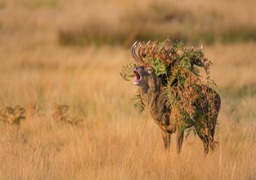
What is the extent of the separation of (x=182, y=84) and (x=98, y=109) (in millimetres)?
4853

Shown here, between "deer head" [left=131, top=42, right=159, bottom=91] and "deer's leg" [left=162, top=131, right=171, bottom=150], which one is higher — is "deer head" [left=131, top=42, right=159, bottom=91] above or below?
above

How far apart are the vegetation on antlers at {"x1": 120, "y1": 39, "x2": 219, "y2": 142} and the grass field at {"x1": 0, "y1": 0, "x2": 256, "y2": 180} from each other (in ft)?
1.47

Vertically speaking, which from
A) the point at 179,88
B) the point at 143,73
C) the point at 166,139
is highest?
the point at 143,73

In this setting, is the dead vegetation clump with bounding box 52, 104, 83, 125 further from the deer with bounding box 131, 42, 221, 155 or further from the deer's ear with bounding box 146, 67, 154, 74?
the deer's ear with bounding box 146, 67, 154, 74

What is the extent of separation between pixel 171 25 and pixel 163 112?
1507 cm

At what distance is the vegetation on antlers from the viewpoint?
758 centimetres

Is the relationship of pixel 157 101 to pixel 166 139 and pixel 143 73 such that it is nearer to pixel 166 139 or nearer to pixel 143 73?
pixel 143 73

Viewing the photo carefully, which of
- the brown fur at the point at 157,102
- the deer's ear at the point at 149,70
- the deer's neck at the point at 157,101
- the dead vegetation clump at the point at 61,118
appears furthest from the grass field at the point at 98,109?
the deer's ear at the point at 149,70

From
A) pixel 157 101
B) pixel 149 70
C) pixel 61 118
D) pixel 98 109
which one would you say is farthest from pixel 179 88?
pixel 98 109

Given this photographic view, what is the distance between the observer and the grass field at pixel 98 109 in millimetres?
7531

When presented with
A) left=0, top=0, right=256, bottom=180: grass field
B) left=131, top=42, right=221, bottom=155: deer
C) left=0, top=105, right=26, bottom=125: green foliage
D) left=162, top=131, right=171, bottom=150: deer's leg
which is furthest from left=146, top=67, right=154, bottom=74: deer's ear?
left=0, top=105, right=26, bottom=125: green foliage

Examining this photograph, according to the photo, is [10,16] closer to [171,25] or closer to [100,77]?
[171,25]

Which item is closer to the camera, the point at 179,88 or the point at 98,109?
the point at 179,88

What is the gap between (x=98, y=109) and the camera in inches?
490
